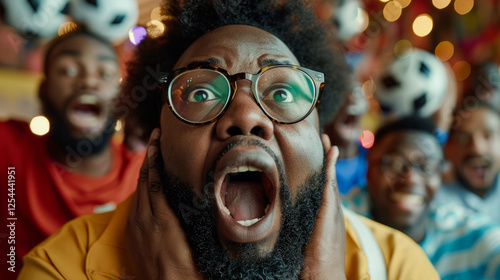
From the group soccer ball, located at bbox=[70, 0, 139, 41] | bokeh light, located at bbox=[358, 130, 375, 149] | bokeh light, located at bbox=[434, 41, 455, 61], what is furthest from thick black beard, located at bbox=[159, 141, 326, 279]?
bokeh light, located at bbox=[434, 41, 455, 61]

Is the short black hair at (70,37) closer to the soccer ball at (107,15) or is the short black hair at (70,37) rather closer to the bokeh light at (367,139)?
the soccer ball at (107,15)

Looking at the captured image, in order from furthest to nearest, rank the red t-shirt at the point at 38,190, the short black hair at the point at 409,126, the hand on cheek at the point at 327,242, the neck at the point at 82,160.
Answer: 1. the short black hair at the point at 409,126
2. the neck at the point at 82,160
3. the red t-shirt at the point at 38,190
4. the hand on cheek at the point at 327,242

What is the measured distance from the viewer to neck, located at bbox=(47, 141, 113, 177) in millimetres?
2111

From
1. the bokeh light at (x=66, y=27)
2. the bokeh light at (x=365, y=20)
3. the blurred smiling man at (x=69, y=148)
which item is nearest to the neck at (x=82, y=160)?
the blurred smiling man at (x=69, y=148)

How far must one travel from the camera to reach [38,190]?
76.8 inches

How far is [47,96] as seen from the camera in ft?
7.03

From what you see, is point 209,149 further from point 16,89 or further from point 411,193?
point 16,89

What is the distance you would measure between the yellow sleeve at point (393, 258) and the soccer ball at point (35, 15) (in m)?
1.48

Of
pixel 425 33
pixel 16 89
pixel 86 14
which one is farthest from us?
pixel 425 33

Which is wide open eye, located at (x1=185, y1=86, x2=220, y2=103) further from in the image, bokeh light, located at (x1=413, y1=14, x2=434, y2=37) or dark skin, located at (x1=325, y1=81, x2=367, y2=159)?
bokeh light, located at (x1=413, y1=14, x2=434, y2=37)

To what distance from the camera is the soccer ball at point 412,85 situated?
2.25 metres

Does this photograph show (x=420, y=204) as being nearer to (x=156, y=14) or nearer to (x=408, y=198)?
(x=408, y=198)

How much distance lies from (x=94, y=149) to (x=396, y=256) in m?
1.51

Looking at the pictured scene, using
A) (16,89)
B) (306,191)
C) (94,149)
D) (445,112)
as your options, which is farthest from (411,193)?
(16,89)
